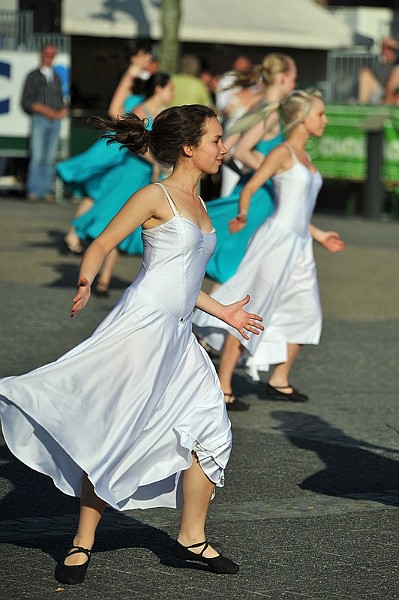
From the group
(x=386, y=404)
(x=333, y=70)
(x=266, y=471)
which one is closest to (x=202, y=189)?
(x=333, y=70)

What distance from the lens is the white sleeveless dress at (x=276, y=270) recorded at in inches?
334

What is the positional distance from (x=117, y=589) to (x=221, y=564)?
428 mm

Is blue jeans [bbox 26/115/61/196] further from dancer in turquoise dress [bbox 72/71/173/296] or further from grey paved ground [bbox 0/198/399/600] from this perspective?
grey paved ground [bbox 0/198/399/600]

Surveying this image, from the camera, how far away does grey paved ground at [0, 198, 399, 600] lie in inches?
201

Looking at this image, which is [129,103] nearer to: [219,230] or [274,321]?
[219,230]

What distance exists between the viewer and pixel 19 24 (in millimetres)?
21875

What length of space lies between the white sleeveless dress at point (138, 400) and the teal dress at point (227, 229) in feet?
13.0

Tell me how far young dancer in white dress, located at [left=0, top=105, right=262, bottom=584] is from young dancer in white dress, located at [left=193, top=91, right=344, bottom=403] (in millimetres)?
3037

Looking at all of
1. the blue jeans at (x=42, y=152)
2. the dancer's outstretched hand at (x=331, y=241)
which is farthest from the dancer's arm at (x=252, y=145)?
the blue jeans at (x=42, y=152)

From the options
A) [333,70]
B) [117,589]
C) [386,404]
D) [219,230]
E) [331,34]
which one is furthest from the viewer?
[331,34]

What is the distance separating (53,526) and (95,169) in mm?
7582

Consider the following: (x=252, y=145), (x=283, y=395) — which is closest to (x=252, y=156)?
(x=252, y=145)

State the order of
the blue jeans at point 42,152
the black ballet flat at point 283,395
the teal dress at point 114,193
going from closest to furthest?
the black ballet flat at point 283,395 < the teal dress at point 114,193 < the blue jeans at point 42,152

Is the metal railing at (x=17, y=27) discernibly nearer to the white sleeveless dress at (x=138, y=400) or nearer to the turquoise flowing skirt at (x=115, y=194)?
the turquoise flowing skirt at (x=115, y=194)
